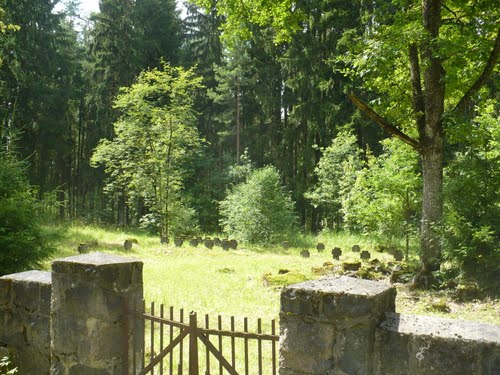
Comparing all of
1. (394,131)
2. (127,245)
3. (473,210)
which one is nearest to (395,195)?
(394,131)

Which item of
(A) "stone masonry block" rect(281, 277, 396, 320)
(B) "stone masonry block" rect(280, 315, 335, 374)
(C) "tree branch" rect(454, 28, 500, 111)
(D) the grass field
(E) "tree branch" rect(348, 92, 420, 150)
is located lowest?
(D) the grass field

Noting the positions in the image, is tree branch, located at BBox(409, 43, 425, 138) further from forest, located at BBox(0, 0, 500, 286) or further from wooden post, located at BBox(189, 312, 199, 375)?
wooden post, located at BBox(189, 312, 199, 375)

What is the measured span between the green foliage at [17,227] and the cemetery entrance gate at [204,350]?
112 inches

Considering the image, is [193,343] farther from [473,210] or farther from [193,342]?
[473,210]

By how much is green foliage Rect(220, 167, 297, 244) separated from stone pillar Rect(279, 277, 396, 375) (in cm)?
1830

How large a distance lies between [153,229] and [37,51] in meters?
13.7

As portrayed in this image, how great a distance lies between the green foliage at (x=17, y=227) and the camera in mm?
8414

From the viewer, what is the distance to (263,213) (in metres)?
21.9

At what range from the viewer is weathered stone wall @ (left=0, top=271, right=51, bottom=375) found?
15.4 ft

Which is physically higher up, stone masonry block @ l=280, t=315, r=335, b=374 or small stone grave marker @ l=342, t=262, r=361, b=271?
stone masonry block @ l=280, t=315, r=335, b=374

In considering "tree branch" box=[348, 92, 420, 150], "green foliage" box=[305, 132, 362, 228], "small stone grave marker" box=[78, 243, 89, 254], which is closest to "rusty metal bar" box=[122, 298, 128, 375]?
"tree branch" box=[348, 92, 420, 150]

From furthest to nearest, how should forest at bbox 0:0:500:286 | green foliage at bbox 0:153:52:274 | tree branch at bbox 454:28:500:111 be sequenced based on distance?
forest at bbox 0:0:500:286 < tree branch at bbox 454:28:500:111 < green foliage at bbox 0:153:52:274

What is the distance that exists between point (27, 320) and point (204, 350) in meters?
2.45

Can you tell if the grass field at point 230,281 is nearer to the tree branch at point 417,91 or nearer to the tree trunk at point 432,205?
the tree trunk at point 432,205
